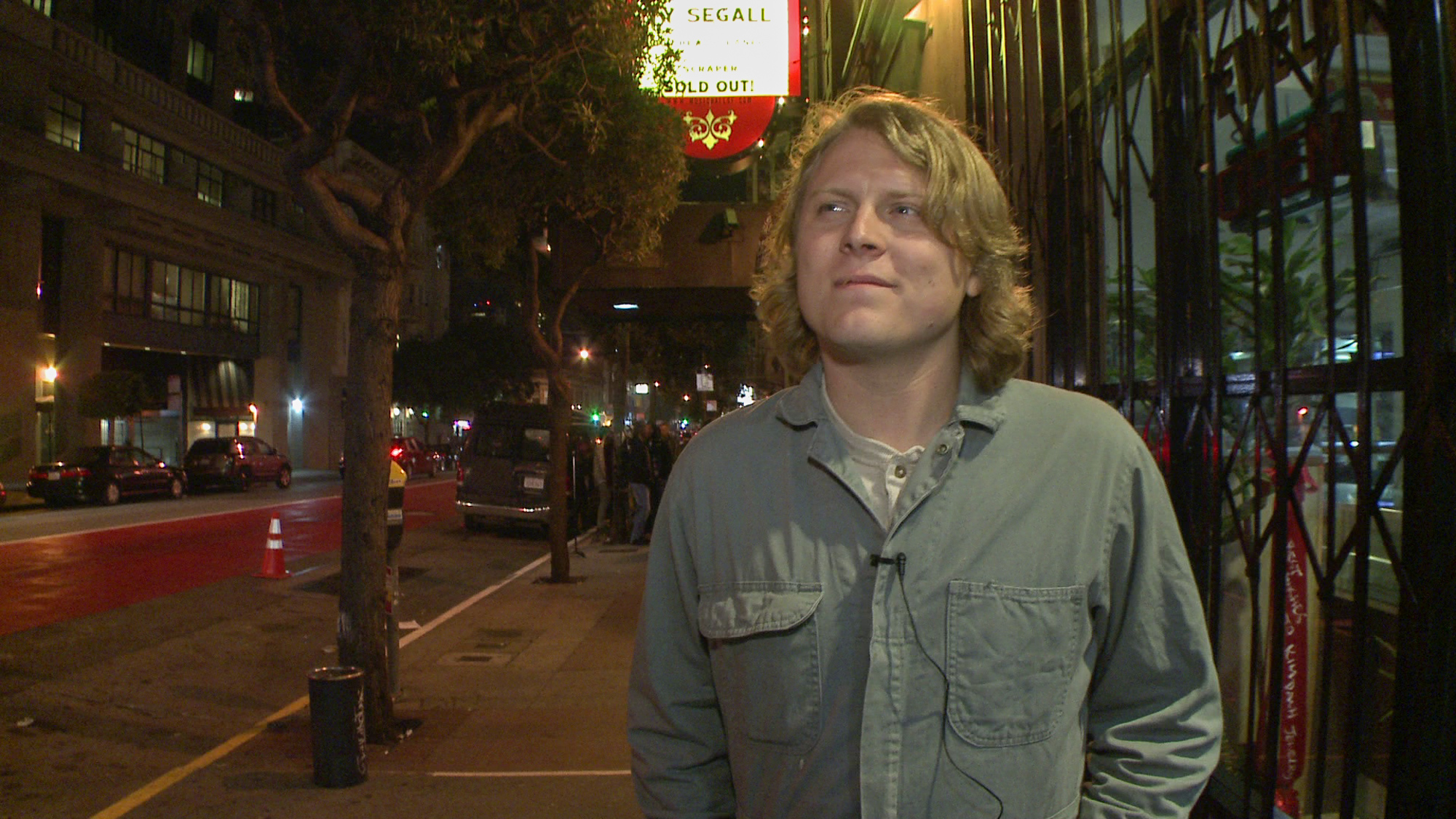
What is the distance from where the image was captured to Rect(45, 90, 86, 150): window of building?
31.5 meters

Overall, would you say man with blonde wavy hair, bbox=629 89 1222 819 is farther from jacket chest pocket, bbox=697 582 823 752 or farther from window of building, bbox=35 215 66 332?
window of building, bbox=35 215 66 332

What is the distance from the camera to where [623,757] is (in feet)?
21.8

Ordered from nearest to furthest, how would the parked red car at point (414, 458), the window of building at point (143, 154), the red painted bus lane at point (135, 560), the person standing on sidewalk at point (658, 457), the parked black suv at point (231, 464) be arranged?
the red painted bus lane at point (135, 560)
the person standing on sidewalk at point (658, 457)
the parked black suv at point (231, 464)
the window of building at point (143, 154)
the parked red car at point (414, 458)

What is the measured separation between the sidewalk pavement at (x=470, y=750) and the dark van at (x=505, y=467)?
8.78 metres

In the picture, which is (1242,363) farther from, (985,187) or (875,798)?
(875,798)

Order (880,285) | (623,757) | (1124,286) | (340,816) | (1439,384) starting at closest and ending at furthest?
(880,285) < (1439,384) < (1124,286) < (340,816) < (623,757)

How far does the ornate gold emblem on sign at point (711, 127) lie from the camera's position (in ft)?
36.0

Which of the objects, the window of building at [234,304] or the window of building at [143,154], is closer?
the window of building at [143,154]

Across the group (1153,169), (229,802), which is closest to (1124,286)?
(1153,169)

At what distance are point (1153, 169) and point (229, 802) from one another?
569 cm

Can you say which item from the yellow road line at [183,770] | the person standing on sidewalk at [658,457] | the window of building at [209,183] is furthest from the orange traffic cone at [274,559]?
the window of building at [209,183]

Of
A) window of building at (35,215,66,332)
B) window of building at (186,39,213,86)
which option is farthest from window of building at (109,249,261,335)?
window of building at (186,39,213,86)

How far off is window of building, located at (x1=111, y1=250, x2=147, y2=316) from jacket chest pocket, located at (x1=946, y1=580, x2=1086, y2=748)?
40730 mm

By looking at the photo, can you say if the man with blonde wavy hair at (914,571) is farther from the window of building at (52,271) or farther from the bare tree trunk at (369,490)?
the window of building at (52,271)
